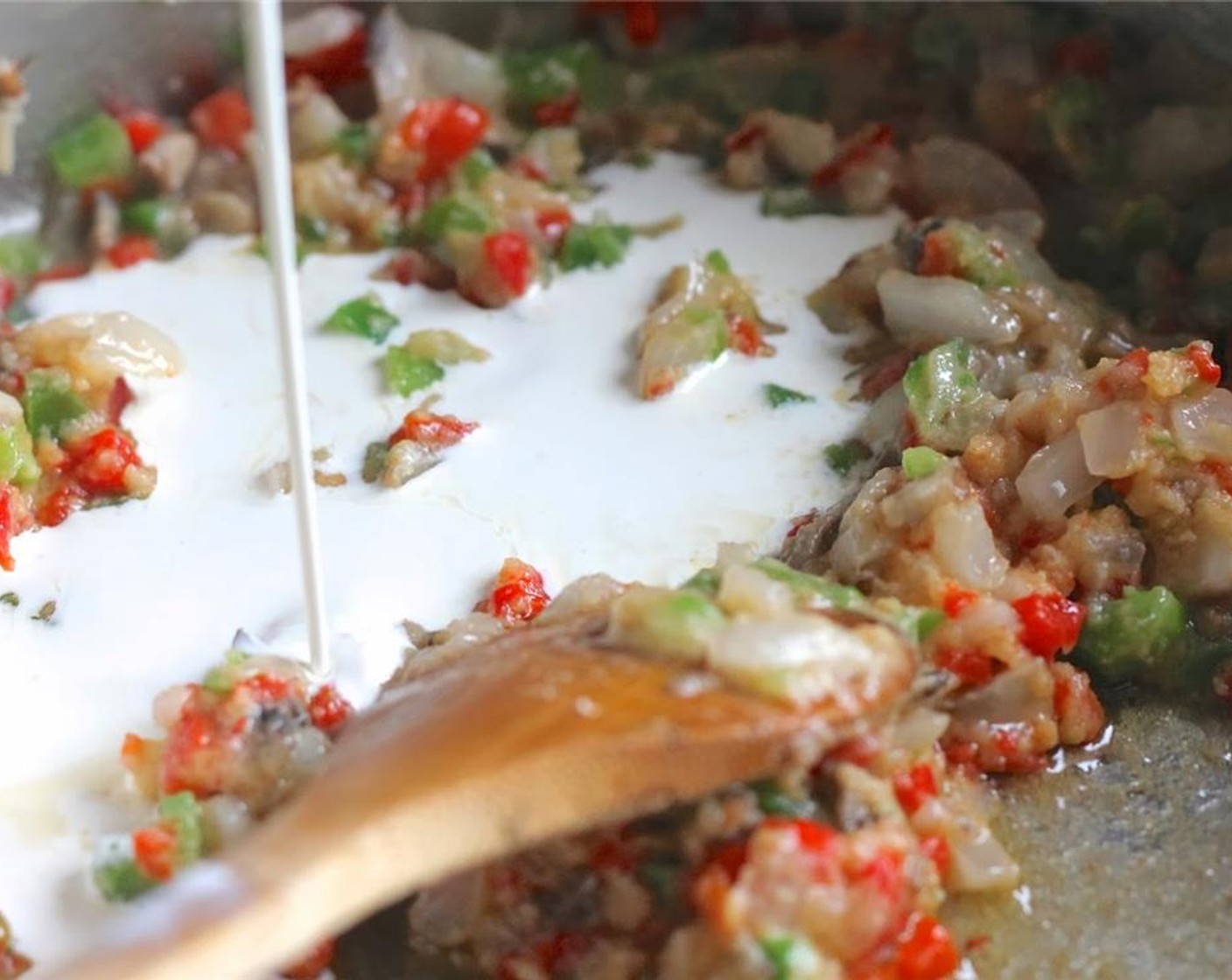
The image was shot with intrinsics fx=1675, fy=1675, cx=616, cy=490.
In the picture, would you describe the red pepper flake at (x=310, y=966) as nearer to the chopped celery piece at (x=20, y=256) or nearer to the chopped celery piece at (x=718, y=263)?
the chopped celery piece at (x=718, y=263)

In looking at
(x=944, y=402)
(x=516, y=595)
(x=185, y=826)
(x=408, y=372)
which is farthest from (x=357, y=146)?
(x=185, y=826)

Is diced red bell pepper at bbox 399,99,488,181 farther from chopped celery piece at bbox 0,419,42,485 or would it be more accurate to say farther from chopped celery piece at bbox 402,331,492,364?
chopped celery piece at bbox 0,419,42,485

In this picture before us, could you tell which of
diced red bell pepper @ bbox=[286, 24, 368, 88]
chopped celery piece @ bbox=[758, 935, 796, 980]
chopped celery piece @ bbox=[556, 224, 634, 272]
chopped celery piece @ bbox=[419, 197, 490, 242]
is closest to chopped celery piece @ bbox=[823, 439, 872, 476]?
chopped celery piece @ bbox=[556, 224, 634, 272]

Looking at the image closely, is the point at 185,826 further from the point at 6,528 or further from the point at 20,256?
the point at 20,256

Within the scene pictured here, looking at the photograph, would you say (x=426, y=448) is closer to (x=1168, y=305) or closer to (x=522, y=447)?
(x=522, y=447)

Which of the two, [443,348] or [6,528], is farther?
[443,348]

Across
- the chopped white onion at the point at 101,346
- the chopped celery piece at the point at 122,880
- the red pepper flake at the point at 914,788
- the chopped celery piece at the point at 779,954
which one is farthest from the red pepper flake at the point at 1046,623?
the chopped white onion at the point at 101,346
